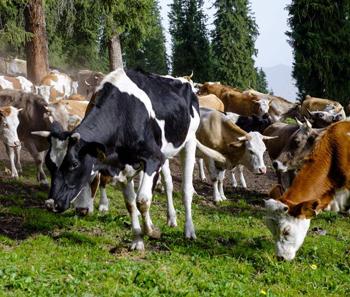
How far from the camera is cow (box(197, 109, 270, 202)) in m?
12.0

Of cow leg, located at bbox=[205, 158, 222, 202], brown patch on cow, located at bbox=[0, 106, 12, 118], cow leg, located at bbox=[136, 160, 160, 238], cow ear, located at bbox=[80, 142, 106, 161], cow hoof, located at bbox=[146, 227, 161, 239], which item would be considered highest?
cow ear, located at bbox=[80, 142, 106, 161]

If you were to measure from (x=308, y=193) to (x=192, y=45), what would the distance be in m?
51.9

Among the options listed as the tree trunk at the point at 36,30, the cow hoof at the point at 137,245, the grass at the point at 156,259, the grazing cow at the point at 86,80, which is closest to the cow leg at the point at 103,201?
the grass at the point at 156,259

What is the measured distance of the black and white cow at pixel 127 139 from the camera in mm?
6195

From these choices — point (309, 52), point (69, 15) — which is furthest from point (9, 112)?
point (309, 52)

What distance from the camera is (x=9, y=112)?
1222 cm

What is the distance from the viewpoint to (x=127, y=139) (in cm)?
669

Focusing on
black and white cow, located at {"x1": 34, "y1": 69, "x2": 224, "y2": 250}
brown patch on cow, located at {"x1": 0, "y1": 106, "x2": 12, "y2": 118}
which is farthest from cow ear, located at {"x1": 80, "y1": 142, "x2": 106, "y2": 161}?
brown patch on cow, located at {"x1": 0, "y1": 106, "x2": 12, "y2": 118}

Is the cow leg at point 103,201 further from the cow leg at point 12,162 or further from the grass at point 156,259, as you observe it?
the cow leg at point 12,162

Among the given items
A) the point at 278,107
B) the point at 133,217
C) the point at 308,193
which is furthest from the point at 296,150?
the point at 278,107

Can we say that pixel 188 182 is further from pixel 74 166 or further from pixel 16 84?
pixel 16 84

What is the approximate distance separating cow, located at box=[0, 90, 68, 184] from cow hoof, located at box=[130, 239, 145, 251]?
5.47 meters

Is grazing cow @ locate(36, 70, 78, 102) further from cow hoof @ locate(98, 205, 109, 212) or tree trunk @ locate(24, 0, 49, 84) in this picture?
cow hoof @ locate(98, 205, 109, 212)

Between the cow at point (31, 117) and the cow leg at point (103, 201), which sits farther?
the cow at point (31, 117)
